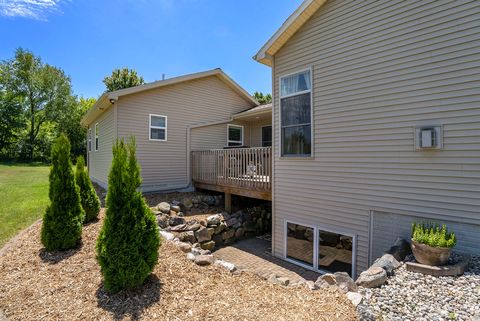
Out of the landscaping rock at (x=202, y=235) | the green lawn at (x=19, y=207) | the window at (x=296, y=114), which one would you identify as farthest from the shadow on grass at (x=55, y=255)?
the window at (x=296, y=114)

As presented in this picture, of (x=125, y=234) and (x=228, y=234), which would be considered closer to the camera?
(x=125, y=234)

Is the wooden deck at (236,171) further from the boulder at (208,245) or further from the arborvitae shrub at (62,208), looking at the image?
the arborvitae shrub at (62,208)

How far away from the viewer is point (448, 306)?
2695 mm

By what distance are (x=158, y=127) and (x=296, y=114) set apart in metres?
6.00

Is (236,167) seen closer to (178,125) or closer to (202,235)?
(202,235)

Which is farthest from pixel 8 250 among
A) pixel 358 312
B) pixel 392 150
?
pixel 392 150

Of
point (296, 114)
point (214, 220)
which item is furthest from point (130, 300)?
point (296, 114)

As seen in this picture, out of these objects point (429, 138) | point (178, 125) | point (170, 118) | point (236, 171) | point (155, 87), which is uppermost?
point (155, 87)

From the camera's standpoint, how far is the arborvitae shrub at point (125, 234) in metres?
3.33

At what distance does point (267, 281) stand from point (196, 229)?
376cm

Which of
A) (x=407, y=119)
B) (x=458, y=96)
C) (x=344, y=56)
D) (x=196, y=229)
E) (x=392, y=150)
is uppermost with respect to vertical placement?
(x=344, y=56)

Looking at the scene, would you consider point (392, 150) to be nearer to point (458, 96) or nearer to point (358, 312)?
point (458, 96)

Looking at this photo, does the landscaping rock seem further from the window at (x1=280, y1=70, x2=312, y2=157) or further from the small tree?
the window at (x1=280, y1=70, x2=312, y2=157)

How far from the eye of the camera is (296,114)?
6.25 meters
